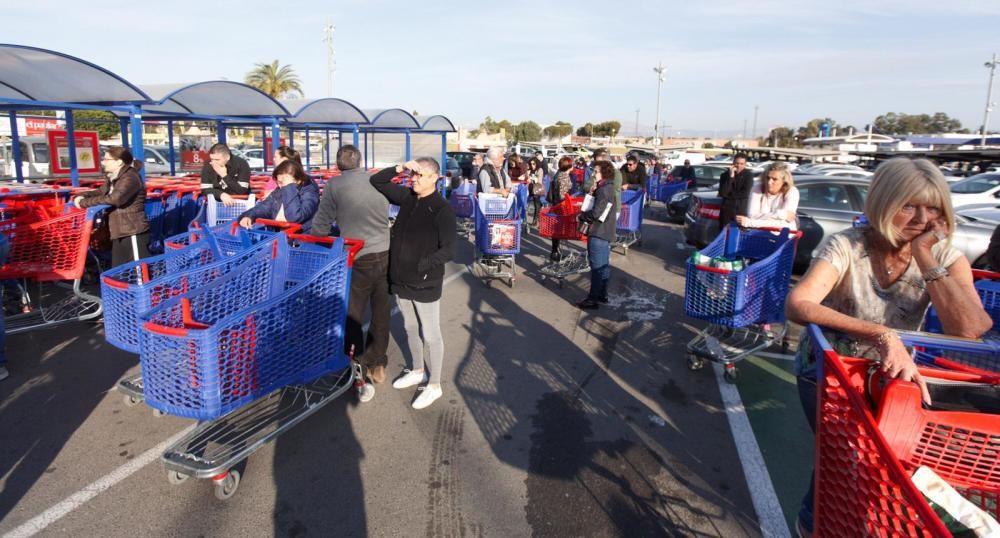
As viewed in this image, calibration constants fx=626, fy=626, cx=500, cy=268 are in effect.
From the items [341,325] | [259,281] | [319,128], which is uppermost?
[319,128]

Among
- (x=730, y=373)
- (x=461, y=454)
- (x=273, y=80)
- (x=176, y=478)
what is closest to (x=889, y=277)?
(x=461, y=454)

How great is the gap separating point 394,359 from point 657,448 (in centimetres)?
253

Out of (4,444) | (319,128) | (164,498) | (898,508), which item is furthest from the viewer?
(319,128)

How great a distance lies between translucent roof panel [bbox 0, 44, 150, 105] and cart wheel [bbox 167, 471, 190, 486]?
7.77 metres

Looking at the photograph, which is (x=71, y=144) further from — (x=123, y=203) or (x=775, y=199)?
(x=775, y=199)

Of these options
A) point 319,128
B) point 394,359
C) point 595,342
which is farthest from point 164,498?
point 319,128

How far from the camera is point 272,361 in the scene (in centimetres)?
363

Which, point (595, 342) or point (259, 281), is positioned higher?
point (259, 281)

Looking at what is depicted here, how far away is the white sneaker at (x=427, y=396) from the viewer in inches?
178

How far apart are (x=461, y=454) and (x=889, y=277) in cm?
253

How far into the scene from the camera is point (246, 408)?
4.31 m

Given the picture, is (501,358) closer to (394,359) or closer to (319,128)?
(394,359)

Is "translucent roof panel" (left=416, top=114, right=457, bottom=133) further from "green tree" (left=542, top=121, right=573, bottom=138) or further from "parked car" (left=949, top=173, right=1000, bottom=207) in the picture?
"green tree" (left=542, top=121, right=573, bottom=138)

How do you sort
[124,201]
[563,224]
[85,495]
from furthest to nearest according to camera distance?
[563,224]
[124,201]
[85,495]
